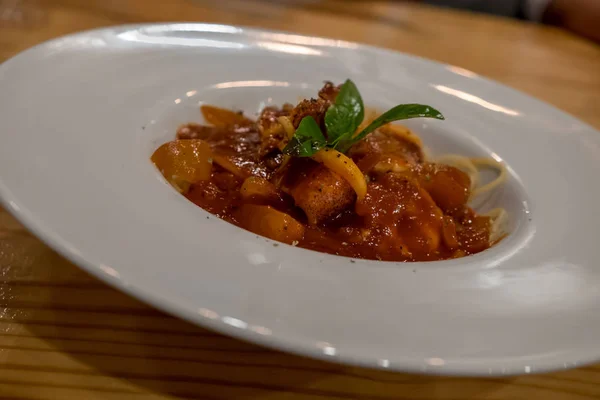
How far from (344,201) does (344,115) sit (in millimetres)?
467

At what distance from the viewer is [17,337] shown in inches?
68.7

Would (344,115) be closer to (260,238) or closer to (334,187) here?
(334,187)

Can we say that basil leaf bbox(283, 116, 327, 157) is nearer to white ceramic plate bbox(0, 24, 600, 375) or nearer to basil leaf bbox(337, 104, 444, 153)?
basil leaf bbox(337, 104, 444, 153)

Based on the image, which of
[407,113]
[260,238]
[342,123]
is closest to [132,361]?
[260,238]

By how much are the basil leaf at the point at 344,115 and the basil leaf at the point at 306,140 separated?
10 centimetres

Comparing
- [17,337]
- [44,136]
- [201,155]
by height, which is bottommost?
[17,337]

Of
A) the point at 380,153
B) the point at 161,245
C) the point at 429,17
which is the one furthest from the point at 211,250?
the point at 429,17

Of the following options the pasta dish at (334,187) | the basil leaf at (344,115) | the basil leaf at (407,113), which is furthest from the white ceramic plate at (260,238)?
the basil leaf at (344,115)

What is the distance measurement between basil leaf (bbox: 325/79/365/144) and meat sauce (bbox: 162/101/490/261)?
0.18 metres

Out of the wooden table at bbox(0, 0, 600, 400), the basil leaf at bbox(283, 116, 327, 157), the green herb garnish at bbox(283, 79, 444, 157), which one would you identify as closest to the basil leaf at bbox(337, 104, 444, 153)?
the green herb garnish at bbox(283, 79, 444, 157)

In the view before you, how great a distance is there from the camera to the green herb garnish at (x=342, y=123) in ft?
7.88

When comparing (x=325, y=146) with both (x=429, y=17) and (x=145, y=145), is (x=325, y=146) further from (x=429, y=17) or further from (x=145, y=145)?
(x=429, y=17)

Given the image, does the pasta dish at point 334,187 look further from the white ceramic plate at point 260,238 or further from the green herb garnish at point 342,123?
the white ceramic plate at point 260,238

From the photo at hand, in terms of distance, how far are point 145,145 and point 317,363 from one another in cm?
135
